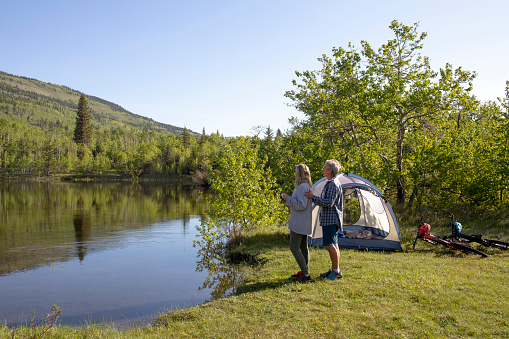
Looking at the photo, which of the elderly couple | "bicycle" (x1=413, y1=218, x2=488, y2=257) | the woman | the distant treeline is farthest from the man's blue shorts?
the distant treeline

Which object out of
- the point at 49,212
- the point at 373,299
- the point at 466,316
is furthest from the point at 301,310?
the point at 49,212

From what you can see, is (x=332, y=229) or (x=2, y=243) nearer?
(x=332, y=229)

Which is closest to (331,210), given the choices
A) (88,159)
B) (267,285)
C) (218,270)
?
(267,285)

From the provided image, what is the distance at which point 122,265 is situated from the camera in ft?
41.9

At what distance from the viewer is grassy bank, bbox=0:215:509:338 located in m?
4.91

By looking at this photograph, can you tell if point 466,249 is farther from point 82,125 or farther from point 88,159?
point 82,125

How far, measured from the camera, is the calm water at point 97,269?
28.2 ft

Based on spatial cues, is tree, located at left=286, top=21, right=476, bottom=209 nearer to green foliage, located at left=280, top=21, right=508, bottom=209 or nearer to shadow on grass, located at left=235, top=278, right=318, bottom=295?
green foliage, located at left=280, top=21, right=508, bottom=209

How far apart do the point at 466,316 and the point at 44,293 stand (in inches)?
401

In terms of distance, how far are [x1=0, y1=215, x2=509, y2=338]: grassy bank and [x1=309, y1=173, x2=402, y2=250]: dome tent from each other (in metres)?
2.02

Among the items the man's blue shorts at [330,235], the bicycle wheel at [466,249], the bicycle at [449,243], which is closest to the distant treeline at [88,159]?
the bicycle at [449,243]

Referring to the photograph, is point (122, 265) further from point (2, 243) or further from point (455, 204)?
point (455, 204)

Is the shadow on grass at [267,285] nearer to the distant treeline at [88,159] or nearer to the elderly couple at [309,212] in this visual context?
the elderly couple at [309,212]

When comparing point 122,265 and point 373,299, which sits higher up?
point 373,299
